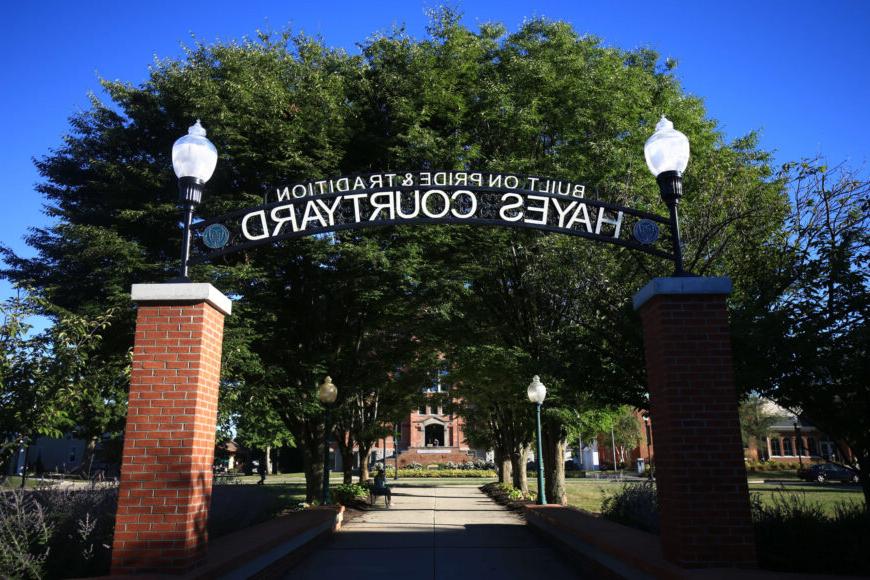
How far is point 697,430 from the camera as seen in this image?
6.30 meters

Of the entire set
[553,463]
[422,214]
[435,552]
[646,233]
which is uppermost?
[422,214]

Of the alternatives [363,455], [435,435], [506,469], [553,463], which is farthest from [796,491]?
[435,435]

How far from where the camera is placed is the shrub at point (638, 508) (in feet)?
39.6

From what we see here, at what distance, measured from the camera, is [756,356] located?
31.3ft

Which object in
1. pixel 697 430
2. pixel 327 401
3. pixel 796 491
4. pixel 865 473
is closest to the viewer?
pixel 697 430

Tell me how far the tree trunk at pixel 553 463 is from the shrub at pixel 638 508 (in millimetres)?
3586

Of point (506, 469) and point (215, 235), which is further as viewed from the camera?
point (506, 469)

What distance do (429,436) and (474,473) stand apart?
22.2m

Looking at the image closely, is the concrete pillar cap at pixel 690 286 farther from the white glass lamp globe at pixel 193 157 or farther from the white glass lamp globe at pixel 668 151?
the white glass lamp globe at pixel 193 157

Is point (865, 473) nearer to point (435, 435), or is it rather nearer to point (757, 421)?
point (757, 421)

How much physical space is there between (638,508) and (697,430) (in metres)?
7.58

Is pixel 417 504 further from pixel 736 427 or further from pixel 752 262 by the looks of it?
pixel 736 427

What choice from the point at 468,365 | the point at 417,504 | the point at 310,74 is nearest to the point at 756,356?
the point at 468,365

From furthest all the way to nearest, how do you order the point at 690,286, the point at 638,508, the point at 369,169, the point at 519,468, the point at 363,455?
the point at 363,455 < the point at 519,468 < the point at 369,169 < the point at 638,508 < the point at 690,286
